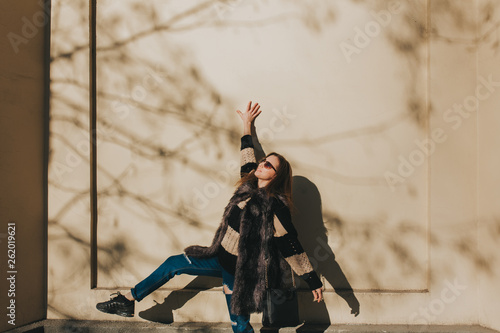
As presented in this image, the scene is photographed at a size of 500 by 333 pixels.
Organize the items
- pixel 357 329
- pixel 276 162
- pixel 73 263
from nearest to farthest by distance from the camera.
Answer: pixel 276 162 → pixel 357 329 → pixel 73 263

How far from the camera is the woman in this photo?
3.19m

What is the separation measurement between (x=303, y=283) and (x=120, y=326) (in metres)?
1.91

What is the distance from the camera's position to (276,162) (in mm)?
3436

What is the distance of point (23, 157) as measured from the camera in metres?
3.91

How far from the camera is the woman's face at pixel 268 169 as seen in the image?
134 inches

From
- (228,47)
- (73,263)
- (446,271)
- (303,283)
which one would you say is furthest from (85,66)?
(446,271)

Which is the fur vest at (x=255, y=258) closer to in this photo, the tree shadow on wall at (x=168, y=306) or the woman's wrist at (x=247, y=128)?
the woman's wrist at (x=247, y=128)

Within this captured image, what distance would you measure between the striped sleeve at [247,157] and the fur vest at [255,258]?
0.36 m

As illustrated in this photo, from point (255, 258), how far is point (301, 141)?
1.39 metres

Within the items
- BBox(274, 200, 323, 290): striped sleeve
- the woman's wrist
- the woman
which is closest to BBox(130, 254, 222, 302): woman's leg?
the woman

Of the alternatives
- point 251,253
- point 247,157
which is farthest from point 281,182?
point 251,253

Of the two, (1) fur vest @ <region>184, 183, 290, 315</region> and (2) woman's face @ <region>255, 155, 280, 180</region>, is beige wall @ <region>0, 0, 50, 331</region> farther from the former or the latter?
(2) woman's face @ <region>255, 155, 280, 180</region>

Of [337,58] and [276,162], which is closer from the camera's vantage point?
[276,162]

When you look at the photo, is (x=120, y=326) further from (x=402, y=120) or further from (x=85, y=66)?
(x=402, y=120)
